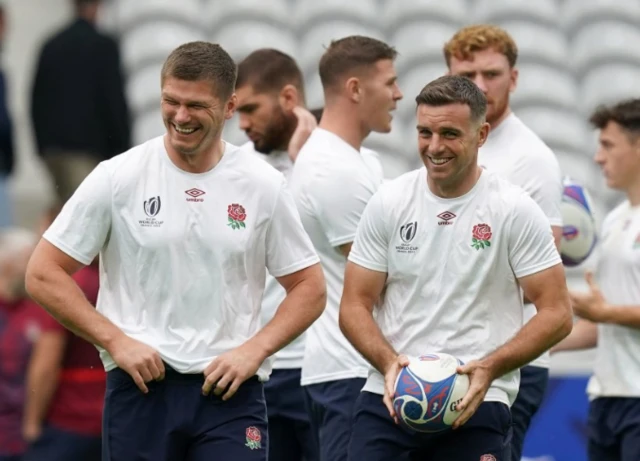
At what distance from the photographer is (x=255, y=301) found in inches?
229

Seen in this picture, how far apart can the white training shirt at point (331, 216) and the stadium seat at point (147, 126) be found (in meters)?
5.78

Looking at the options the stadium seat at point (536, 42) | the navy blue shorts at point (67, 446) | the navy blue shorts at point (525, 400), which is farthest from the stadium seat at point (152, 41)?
the navy blue shorts at point (525, 400)

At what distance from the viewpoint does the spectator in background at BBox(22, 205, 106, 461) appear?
8.05m

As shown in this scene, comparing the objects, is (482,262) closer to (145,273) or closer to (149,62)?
(145,273)

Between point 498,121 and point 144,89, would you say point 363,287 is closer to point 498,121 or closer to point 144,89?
point 498,121

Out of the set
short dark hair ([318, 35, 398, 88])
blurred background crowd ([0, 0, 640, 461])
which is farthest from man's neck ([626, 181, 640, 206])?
blurred background crowd ([0, 0, 640, 461])

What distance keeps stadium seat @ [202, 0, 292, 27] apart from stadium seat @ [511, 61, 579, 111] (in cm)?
234

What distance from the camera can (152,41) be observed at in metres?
13.7

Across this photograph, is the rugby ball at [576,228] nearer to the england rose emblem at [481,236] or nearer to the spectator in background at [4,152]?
the england rose emblem at [481,236]

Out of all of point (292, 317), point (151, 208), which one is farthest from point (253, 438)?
point (151, 208)

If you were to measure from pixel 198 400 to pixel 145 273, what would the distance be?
1.74 ft

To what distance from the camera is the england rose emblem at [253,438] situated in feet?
18.4

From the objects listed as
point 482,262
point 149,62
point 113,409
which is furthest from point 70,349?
point 149,62

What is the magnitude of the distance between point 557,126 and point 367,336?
7875mm
